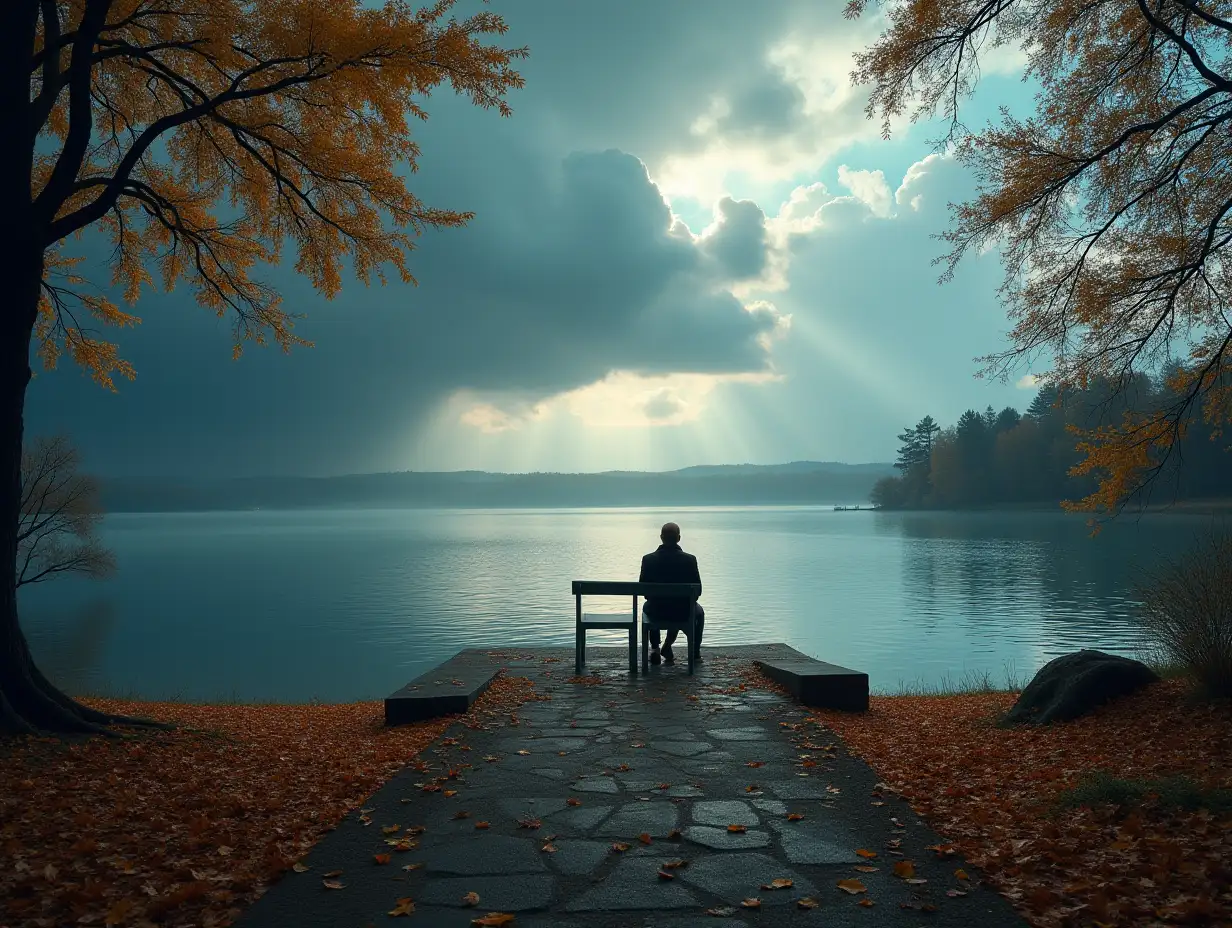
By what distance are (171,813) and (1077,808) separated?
5.48 meters

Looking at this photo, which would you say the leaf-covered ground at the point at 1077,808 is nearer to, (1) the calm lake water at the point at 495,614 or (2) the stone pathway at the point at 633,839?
(2) the stone pathway at the point at 633,839

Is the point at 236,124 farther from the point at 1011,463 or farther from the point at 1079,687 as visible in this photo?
the point at 1011,463

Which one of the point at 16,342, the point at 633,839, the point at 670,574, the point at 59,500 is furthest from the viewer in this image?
the point at 59,500

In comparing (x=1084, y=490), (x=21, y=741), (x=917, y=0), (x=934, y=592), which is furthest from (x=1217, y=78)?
(x=1084, y=490)

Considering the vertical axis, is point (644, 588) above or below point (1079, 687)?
above

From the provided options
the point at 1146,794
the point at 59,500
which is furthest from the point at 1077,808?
the point at 59,500

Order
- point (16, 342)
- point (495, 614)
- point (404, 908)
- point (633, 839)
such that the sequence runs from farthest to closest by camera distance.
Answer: point (495, 614) < point (16, 342) < point (633, 839) < point (404, 908)

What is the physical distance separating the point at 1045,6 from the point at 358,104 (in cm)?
763

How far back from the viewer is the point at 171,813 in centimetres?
498

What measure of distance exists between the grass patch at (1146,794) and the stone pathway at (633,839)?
1.02 m

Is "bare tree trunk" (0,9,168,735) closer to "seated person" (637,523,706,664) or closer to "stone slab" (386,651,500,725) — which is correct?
"stone slab" (386,651,500,725)

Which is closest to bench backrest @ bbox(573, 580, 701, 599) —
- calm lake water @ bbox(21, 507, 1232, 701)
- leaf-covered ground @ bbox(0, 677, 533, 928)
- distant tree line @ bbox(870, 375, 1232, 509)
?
leaf-covered ground @ bbox(0, 677, 533, 928)

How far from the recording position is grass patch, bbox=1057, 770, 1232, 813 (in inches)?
179

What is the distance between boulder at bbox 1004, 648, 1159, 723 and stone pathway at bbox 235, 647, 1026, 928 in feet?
7.63
